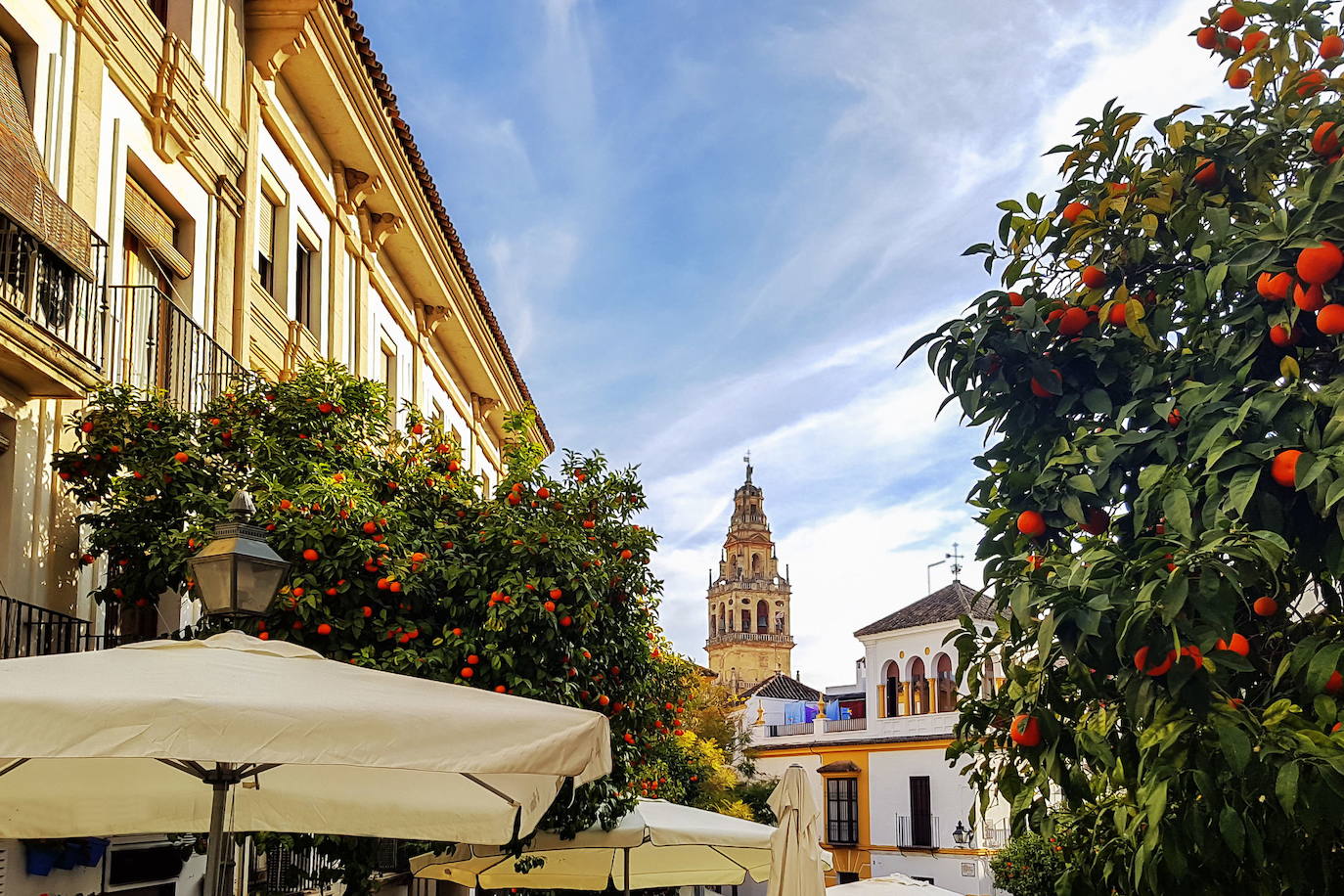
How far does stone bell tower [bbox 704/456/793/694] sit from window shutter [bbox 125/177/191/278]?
88213 mm

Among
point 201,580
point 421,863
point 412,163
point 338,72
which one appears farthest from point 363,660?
point 412,163

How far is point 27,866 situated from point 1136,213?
21.5ft

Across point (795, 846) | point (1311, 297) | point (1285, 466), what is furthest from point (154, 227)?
point (1285, 466)

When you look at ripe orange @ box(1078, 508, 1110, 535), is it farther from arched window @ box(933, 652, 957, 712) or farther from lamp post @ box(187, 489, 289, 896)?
arched window @ box(933, 652, 957, 712)

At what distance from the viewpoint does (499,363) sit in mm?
24031

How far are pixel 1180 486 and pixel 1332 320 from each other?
26.9 inches

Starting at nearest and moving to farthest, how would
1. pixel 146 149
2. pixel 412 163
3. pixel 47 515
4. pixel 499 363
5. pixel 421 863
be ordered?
pixel 47 515 < pixel 146 149 < pixel 421 863 < pixel 412 163 < pixel 499 363

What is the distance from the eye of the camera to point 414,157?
16.1 metres

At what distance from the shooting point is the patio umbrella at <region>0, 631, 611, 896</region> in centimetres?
381

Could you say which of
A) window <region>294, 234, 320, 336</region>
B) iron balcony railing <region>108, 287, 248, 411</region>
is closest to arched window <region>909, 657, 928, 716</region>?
window <region>294, 234, 320, 336</region>

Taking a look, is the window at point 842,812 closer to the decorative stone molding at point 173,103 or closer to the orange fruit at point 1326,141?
the decorative stone molding at point 173,103

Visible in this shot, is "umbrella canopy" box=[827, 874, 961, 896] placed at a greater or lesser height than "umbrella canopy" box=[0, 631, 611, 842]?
lesser

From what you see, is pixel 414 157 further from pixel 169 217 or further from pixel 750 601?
pixel 750 601

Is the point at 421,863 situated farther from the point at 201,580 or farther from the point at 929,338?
the point at 929,338
